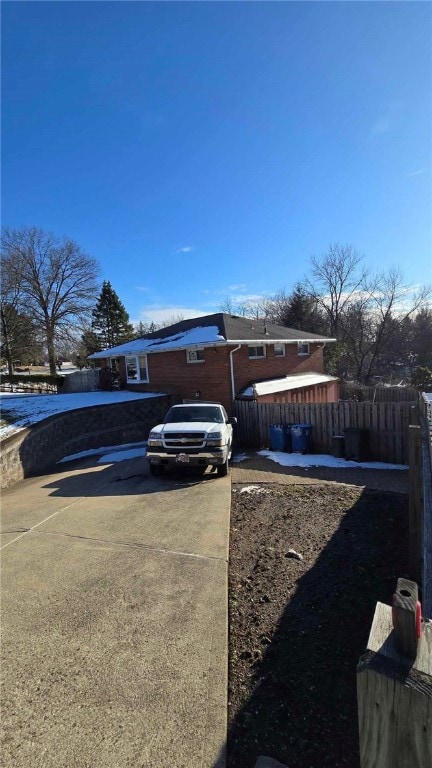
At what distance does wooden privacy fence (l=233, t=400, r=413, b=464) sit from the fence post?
502cm

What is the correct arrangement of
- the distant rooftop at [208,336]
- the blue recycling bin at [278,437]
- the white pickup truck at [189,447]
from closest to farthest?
1. the white pickup truck at [189,447]
2. the blue recycling bin at [278,437]
3. the distant rooftop at [208,336]

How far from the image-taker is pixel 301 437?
11.6 metres

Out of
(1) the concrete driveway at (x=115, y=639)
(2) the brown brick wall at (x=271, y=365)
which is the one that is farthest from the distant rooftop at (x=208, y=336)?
(1) the concrete driveway at (x=115, y=639)

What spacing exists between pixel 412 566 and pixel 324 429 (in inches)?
298

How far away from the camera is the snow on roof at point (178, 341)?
16.3m

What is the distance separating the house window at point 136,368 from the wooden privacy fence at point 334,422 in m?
8.34

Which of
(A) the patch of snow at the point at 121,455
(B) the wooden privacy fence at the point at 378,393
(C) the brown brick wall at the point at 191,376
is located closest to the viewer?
(A) the patch of snow at the point at 121,455

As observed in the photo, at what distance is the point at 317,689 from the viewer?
2.72 meters

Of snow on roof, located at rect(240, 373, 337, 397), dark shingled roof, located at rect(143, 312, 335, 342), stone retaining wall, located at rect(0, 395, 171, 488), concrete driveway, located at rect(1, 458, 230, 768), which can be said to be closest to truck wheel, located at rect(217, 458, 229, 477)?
concrete driveway, located at rect(1, 458, 230, 768)

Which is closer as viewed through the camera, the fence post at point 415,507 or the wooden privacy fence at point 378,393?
the fence post at point 415,507

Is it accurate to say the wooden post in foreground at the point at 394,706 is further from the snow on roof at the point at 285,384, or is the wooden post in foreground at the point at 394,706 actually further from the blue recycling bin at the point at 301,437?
the snow on roof at the point at 285,384

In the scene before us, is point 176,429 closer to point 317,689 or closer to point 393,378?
point 317,689

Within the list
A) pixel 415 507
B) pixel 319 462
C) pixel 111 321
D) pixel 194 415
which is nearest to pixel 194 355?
pixel 194 415

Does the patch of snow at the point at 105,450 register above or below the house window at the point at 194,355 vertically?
below
